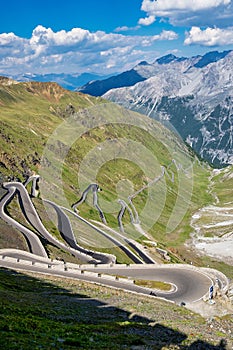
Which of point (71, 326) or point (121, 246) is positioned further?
point (121, 246)

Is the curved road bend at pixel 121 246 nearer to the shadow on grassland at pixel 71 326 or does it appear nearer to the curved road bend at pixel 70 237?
the curved road bend at pixel 70 237

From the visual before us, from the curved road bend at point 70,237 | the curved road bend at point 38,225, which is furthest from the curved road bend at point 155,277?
the curved road bend at point 38,225

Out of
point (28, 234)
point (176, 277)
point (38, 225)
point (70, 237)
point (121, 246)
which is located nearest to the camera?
point (176, 277)

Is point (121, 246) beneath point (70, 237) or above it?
beneath

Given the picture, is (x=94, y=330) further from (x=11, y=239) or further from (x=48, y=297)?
(x=11, y=239)

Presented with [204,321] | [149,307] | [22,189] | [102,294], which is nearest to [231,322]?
[204,321]

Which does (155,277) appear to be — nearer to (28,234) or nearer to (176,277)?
(176,277)

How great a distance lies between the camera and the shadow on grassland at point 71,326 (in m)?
29.9

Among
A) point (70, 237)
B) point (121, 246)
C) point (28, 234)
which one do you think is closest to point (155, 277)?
point (28, 234)

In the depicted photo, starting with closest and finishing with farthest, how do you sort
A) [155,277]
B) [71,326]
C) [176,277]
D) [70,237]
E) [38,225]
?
[71,326] < [176,277] < [155,277] < [38,225] < [70,237]

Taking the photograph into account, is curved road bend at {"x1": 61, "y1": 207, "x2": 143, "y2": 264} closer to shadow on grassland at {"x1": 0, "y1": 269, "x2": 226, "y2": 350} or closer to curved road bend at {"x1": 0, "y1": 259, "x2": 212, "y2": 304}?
curved road bend at {"x1": 0, "y1": 259, "x2": 212, "y2": 304}

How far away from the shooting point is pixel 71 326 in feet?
121

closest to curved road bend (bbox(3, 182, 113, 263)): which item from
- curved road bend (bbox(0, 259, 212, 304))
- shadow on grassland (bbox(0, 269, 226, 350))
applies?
curved road bend (bbox(0, 259, 212, 304))

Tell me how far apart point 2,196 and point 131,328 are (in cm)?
14101
